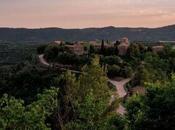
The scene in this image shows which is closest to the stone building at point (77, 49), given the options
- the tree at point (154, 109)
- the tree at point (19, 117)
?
the tree at point (154, 109)

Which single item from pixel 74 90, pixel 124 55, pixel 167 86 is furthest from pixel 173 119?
pixel 124 55

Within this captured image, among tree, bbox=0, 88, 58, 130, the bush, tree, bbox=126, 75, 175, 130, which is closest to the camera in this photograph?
tree, bbox=0, 88, 58, 130

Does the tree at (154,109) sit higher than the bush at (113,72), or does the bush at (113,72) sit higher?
the tree at (154,109)

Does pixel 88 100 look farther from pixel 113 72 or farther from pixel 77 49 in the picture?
pixel 77 49

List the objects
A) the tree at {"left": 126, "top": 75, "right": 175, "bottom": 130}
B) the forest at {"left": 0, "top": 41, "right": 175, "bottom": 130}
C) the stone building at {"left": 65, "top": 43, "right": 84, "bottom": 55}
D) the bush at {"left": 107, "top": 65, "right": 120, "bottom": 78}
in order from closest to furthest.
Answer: the forest at {"left": 0, "top": 41, "right": 175, "bottom": 130}
the tree at {"left": 126, "top": 75, "right": 175, "bottom": 130}
the bush at {"left": 107, "top": 65, "right": 120, "bottom": 78}
the stone building at {"left": 65, "top": 43, "right": 84, "bottom": 55}

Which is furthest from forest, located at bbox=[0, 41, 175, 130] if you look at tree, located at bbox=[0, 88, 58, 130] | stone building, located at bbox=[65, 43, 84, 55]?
stone building, located at bbox=[65, 43, 84, 55]

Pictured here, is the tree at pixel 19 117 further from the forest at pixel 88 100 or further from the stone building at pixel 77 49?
the stone building at pixel 77 49

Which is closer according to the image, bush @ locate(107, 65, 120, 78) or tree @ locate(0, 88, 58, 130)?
tree @ locate(0, 88, 58, 130)

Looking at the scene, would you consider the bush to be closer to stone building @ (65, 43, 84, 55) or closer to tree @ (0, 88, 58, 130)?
stone building @ (65, 43, 84, 55)

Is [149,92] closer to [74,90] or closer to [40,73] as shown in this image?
[74,90]

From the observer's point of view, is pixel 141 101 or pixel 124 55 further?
pixel 124 55

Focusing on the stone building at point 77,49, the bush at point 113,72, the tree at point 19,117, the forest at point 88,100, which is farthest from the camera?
the stone building at point 77,49
